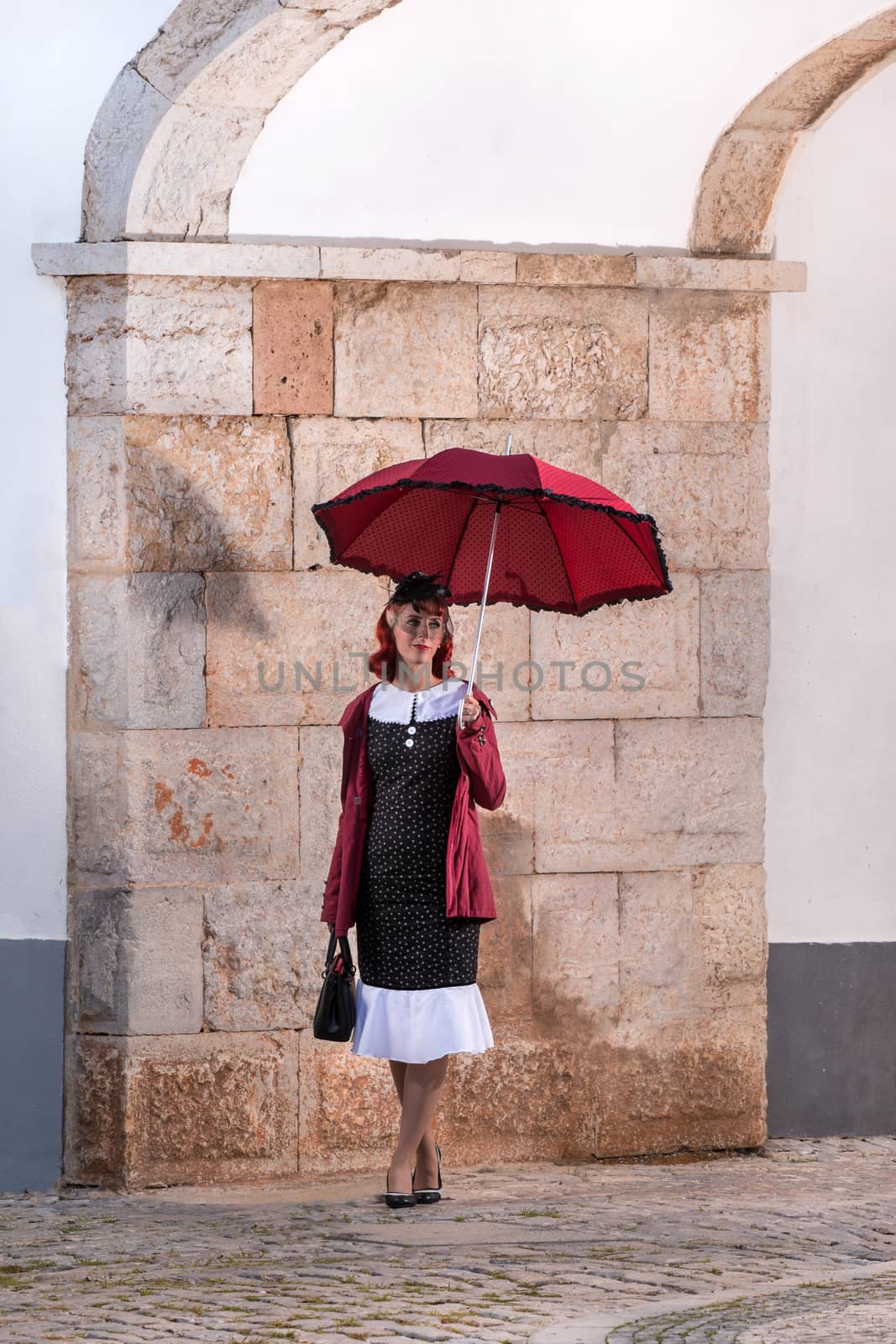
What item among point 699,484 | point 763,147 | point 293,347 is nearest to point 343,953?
point 293,347

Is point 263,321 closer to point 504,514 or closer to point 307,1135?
point 504,514

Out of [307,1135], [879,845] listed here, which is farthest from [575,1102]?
[879,845]

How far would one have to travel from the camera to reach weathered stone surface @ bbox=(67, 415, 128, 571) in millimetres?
5172

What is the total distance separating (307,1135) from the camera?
5.29 m

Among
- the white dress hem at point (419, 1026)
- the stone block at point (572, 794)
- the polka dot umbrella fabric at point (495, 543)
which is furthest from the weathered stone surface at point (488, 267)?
the white dress hem at point (419, 1026)

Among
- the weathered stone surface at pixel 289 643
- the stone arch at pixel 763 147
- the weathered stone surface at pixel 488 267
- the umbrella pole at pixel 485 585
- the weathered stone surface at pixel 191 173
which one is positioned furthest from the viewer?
Answer: the stone arch at pixel 763 147

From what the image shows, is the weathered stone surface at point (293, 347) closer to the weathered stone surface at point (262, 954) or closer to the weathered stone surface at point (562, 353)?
the weathered stone surface at point (562, 353)

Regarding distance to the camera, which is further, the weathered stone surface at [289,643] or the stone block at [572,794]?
the stone block at [572,794]

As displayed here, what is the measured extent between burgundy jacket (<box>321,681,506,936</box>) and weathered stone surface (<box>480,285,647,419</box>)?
1209 mm

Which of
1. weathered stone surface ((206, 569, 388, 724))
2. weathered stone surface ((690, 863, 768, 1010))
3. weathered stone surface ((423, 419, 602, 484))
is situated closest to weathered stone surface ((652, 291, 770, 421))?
weathered stone surface ((423, 419, 602, 484))

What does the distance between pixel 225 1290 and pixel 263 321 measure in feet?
9.49

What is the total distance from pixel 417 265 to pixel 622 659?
1.45 meters

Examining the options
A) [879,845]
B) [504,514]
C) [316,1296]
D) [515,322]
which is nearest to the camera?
[316,1296]

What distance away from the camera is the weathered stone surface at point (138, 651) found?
5176 millimetres
